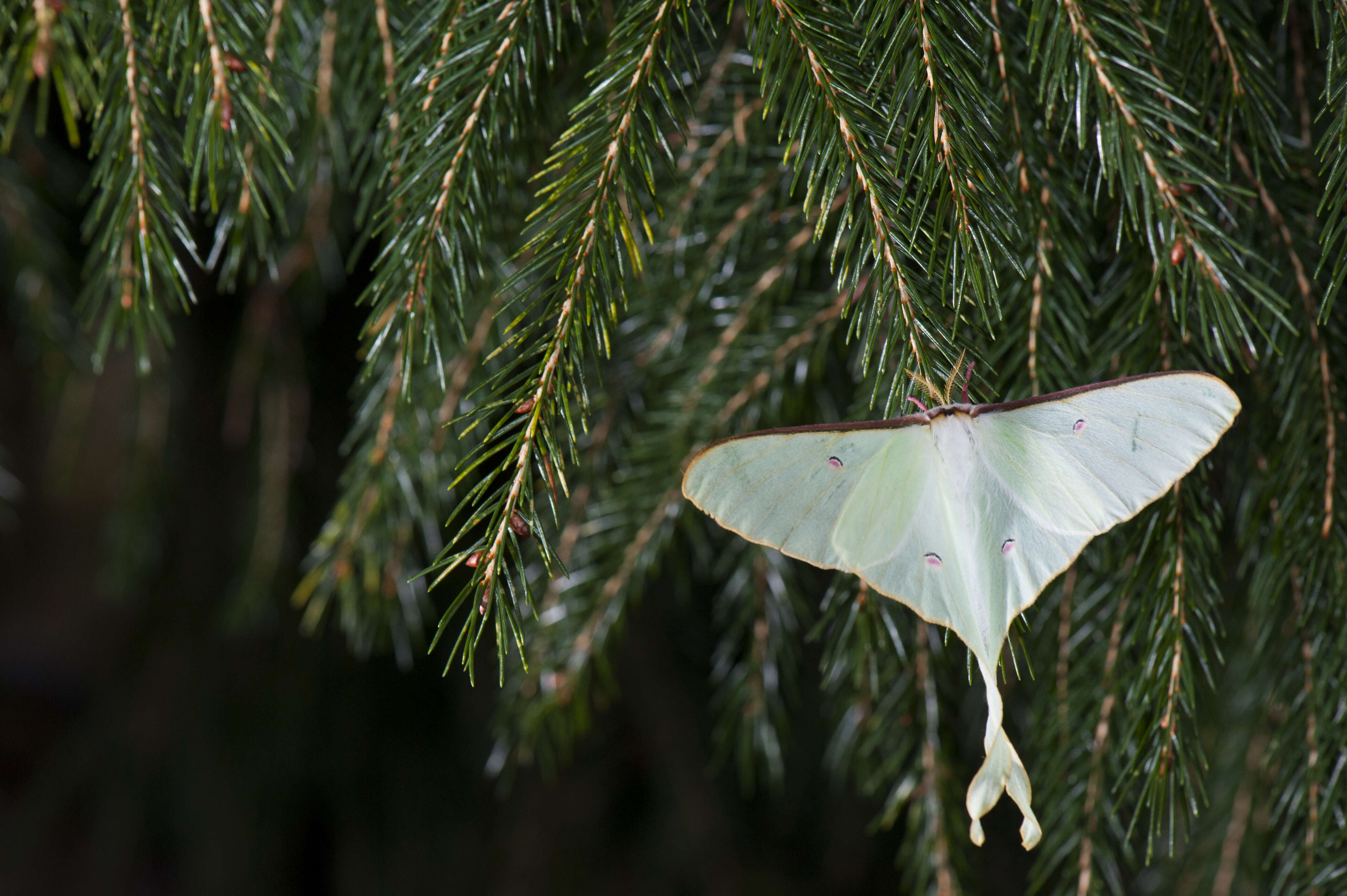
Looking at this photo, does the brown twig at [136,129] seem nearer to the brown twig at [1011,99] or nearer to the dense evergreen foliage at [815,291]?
the dense evergreen foliage at [815,291]

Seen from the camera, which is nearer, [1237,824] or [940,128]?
[940,128]

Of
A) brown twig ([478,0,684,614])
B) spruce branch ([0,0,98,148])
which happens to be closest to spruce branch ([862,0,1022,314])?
brown twig ([478,0,684,614])

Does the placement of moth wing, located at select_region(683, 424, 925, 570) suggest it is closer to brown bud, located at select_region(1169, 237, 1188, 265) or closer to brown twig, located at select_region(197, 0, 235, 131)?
brown bud, located at select_region(1169, 237, 1188, 265)

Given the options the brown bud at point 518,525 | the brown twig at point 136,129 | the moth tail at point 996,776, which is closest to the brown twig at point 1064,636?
the moth tail at point 996,776

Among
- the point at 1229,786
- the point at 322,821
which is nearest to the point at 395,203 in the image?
the point at 1229,786

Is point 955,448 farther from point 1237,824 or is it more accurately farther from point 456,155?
point 1237,824

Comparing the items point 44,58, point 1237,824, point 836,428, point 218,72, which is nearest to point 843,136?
point 836,428

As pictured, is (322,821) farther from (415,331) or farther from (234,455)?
(415,331)
